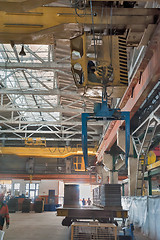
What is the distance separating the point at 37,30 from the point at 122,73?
2.01 metres

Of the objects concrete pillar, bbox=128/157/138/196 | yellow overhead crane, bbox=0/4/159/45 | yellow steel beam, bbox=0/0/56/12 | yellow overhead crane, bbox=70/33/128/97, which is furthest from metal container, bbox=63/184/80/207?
yellow steel beam, bbox=0/0/56/12

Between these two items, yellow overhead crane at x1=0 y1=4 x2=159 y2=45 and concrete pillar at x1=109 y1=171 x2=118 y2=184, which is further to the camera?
concrete pillar at x1=109 y1=171 x2=118 y2=184

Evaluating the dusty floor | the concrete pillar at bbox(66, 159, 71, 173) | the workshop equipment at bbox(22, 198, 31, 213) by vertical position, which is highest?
the concrete pillar at bbox(66, 159, 71, 173)

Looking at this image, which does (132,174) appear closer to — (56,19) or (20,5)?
(56,19)

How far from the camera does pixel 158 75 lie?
5492 millimetres

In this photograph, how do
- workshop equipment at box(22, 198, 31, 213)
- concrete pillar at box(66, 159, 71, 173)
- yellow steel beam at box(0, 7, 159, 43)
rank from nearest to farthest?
yellow steel beam at box(0, 7, 159, 43)
workshop equipment at box(22, 198, 31, 213)
concrete pillar at box(66, 159, 71, 173)

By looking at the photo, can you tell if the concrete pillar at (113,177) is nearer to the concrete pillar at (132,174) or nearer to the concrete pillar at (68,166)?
the concrete pillar at (132,174)

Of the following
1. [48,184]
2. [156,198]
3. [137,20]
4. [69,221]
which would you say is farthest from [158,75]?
[48,184]

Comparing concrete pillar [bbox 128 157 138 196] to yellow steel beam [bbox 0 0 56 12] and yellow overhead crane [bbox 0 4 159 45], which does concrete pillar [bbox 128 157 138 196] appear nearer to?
yellow overhead crane [bbox 0 4 159 45]

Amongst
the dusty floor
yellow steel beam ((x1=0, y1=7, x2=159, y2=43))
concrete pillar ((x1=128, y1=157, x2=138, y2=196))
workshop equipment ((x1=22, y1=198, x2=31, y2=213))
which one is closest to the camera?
yellow steel beam ((x1=0, y1=7, x2=159, y2=43))

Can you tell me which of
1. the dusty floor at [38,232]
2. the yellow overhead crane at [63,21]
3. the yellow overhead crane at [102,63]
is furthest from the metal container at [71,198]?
the yellow overhead crane at [63,21]

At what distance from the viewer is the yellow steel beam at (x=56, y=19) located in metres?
5.20

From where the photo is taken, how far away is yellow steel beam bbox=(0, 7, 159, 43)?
17.1 feet

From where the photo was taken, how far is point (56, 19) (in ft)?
17.3
